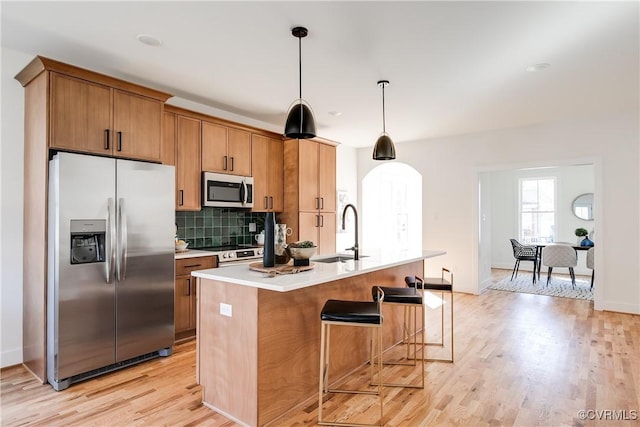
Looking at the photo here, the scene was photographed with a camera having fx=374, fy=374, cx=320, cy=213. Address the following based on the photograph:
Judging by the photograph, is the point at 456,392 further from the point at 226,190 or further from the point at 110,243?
the point at 226,190

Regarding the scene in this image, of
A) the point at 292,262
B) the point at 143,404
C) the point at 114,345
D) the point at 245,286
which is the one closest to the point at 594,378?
the point at 292,262

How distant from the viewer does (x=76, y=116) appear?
2924 millimetres

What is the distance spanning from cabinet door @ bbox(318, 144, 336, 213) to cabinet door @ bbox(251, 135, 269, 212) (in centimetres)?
89

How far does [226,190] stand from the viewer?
174 inches

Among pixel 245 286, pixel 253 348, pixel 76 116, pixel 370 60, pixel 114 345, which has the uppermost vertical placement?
pixel 370 60

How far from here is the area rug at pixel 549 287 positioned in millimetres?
6007

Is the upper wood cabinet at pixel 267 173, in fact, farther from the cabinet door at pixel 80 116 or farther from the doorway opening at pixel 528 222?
the doorway opening at pixel 528 222

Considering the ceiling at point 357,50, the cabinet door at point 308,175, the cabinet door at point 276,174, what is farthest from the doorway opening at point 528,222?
the cabinet door at point 276,174

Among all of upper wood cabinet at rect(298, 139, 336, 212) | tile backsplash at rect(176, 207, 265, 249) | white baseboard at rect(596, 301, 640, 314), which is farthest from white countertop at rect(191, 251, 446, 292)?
white baseboard at rect(596, 301, 640, 314)

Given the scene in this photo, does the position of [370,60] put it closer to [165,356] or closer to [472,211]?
[165,356]

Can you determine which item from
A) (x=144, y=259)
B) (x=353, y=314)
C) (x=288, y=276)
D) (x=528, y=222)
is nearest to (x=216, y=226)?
(x=144, y=259)

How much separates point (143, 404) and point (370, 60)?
3.16 meters

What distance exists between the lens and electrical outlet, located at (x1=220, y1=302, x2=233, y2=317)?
7.64 ft

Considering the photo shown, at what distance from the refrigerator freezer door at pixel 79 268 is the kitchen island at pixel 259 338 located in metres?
1.00
